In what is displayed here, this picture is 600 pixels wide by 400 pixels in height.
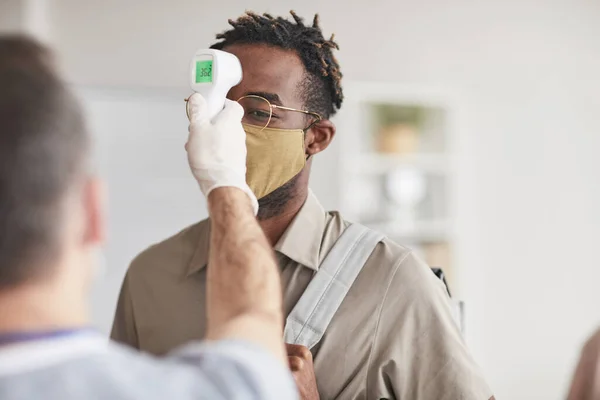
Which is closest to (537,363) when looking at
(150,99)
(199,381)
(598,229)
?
(598,229)

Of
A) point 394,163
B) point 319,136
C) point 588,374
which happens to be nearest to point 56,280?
point 588,374

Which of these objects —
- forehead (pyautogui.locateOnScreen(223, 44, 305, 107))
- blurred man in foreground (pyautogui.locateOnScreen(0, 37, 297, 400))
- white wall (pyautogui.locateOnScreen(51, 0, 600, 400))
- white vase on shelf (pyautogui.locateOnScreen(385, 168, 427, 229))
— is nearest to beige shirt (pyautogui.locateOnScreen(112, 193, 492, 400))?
forehead (pyautogui.locateOnScreen(223, 44, 305, 107))

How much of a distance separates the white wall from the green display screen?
97.6 inches

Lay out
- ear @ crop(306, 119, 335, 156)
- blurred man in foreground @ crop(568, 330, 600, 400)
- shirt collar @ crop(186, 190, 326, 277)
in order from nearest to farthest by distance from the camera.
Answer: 1. blurred man in foreground @ crop(568, 330, 600, 400)
2. shirt collar @ crop(186, 190, 326, 277)
3. ear @ crop(306, 119, 335, 156)

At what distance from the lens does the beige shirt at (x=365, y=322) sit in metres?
1.31

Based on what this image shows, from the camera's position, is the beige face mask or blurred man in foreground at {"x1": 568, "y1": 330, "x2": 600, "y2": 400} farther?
the beige face mask

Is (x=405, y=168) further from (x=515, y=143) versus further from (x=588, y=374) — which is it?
(x=588, y=374)

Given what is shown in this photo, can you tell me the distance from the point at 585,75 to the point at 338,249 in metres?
3.29

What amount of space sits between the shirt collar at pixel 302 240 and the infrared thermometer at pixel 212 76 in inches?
12.3

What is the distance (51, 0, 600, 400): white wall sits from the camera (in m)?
3.90

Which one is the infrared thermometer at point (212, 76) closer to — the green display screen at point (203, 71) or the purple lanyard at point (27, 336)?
the green display screen at point (203, 71)

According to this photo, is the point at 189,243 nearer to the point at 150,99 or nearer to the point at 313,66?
the point at 313,66

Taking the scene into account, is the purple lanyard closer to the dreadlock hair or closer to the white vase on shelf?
the dreadlock hair

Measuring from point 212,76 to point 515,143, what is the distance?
3119mm
